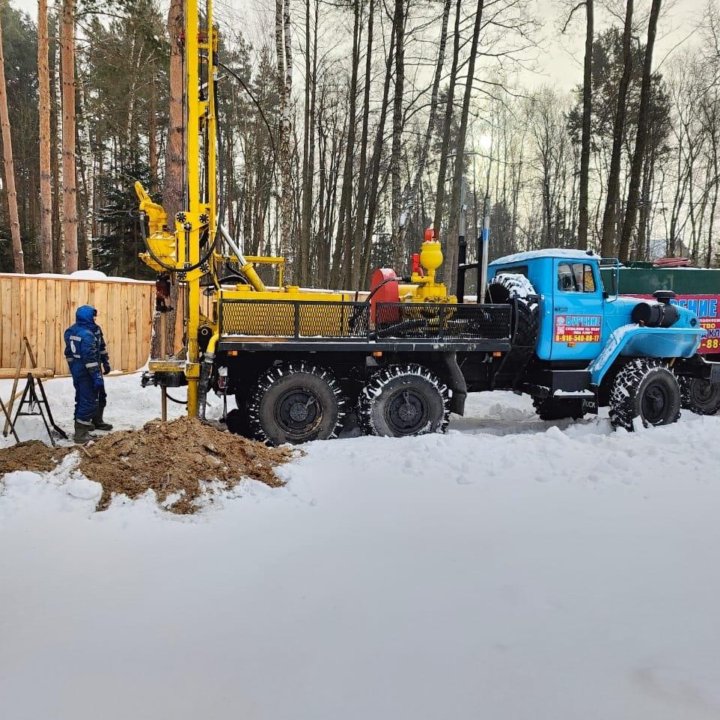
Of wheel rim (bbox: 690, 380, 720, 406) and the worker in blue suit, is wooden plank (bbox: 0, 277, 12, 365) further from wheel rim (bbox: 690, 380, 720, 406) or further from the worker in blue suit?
wheel rim (bbox: 690, 380, 720, 406)

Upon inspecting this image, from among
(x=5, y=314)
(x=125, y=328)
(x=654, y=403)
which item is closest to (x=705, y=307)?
(x=654, y=403)

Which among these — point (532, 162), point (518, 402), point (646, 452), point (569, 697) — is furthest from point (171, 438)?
point (532, 162)

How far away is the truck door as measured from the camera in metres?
7.47

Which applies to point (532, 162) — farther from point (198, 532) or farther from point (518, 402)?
point (198, 532)

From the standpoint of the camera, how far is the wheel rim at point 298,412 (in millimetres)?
6664

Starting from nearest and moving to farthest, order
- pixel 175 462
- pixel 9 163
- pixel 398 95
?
pixel 175 462, pixel 398 95, pixel 9 163

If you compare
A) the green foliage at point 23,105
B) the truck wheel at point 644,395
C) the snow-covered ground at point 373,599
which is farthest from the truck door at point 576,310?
the green foliage at point 23,105

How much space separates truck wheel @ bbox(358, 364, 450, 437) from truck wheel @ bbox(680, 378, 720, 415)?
4617mm

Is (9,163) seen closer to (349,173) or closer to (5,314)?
(5,314)

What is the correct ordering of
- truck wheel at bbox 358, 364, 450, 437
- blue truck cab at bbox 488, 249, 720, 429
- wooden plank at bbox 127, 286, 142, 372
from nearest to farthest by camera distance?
truck wheel at bbox 358, 364, 450, 437, blue truck cab at bbox 488, 249, 720, 429, wooden plank at bbox 127, 286, 142, 372

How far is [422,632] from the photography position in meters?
2.67

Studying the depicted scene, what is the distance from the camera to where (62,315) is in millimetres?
11008

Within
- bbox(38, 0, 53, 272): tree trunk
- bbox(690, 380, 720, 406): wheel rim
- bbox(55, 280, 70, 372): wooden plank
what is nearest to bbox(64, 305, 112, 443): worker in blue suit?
bbox(55, 280, 70, 372): wooden plank

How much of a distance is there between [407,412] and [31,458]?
162 inches
